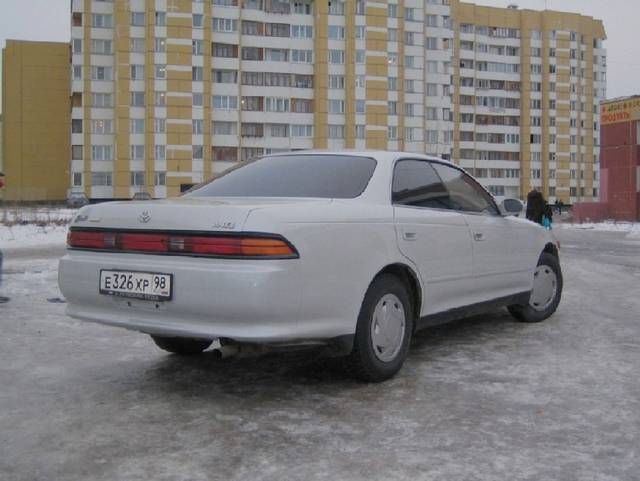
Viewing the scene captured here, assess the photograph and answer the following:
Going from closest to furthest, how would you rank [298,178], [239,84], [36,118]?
[298,178] → [239,84] → [36,118]

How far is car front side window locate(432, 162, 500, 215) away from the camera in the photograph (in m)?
5.20

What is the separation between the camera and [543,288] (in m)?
6.45

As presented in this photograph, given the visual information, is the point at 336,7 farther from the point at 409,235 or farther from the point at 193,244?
the point at 193,244

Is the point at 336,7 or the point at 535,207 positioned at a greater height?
the point at 336,7

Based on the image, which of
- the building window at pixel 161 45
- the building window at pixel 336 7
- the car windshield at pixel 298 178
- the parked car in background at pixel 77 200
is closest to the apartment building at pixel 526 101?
the building window at pixel 336 7

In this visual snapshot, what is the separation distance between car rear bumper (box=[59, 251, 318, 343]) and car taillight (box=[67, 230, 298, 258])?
40mm

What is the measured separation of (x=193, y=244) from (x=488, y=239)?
8.74 feet

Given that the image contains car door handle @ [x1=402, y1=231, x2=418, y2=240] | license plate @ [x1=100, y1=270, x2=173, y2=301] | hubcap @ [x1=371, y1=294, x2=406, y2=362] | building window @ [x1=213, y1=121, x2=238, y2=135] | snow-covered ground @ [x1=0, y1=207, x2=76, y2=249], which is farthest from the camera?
building window @ [x1=213, y1=121, x2=238, y2=135]

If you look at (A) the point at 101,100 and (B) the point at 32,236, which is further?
(A) the point at 101,100

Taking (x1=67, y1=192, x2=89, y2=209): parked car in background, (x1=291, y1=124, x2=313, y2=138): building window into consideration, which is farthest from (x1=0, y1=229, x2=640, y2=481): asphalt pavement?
(x1=291, y1=124, x2=313, y2=138): building window

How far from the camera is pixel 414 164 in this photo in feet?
16.1

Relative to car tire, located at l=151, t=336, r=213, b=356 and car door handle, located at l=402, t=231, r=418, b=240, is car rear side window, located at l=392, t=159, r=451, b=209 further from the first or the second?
car tire, located at l=151, t=336, r=213, b=356

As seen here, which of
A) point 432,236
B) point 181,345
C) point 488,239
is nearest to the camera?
point 432,236

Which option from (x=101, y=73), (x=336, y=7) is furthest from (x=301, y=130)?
(x=101, y=73)
